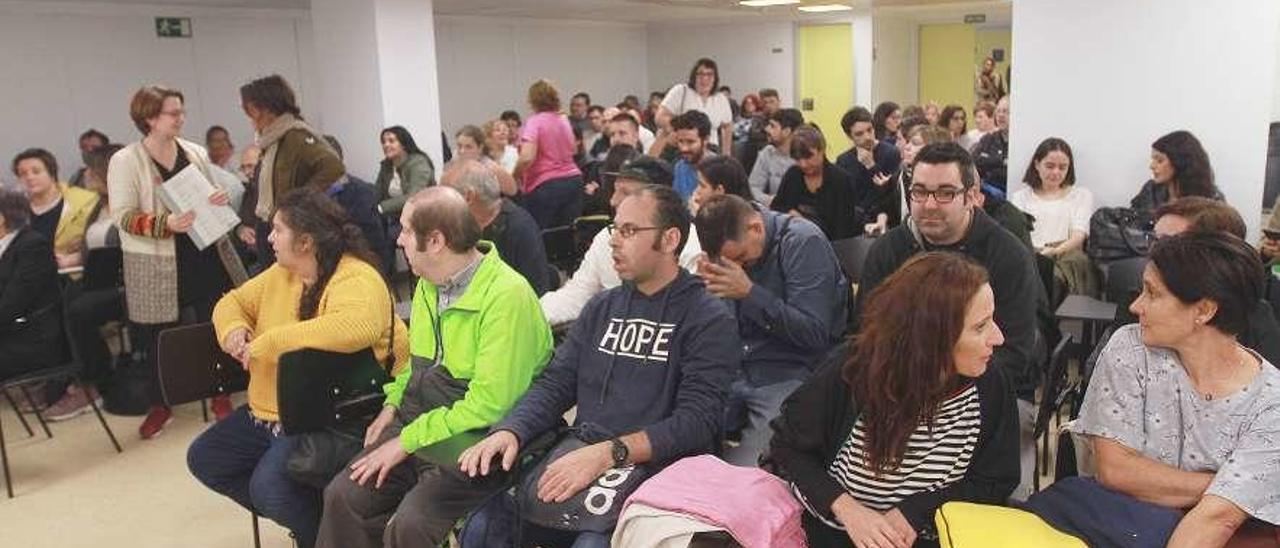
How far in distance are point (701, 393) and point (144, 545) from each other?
229 centimetres

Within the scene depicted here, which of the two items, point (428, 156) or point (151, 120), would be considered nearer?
A: point (151, 120)

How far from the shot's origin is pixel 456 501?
2551 millimetres

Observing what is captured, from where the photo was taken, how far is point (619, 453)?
239cm

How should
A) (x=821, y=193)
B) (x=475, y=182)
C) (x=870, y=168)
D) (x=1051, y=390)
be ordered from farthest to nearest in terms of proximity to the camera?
(x=870, y=168) → (x=821, y=193) → (x=475, y=182) → (x=1051, y=390)

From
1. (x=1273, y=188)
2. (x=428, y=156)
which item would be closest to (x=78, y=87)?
(x=428, y=156)

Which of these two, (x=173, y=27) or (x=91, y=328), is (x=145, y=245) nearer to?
(x=91, y=328)

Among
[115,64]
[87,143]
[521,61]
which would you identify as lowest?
[87,143]

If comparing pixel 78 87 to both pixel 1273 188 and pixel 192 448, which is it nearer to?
pixel 192 448

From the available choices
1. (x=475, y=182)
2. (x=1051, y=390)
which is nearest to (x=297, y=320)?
(x=475, y=182)

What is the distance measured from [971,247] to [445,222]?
151 cm

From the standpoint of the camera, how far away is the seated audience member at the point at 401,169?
6312 millimetres

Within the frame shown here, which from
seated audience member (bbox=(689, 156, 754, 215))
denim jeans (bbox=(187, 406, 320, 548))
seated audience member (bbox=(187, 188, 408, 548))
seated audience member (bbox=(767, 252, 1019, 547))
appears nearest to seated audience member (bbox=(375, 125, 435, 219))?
seated audience member (bbox=(689, 156, 754, 215))

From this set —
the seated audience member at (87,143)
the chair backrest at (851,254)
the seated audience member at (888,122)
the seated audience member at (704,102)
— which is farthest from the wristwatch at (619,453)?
the seated audience member at (87,143)

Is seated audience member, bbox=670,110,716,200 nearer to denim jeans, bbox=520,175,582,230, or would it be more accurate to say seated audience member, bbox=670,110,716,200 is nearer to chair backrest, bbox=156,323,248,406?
denim jeans, bbox=520,175,582,230
